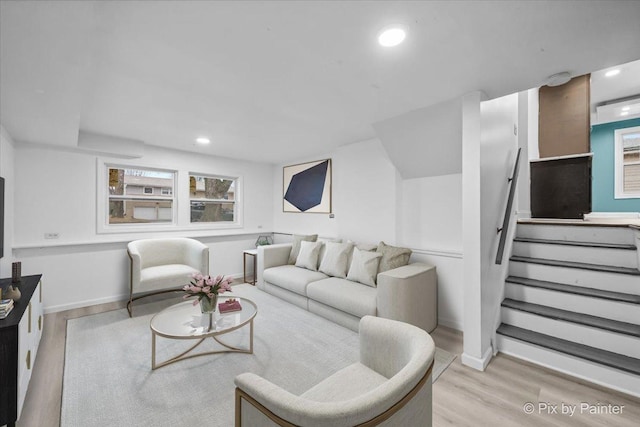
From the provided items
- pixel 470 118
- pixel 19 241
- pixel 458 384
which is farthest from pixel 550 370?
pixel 19 241

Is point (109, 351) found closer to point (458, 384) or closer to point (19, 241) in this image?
point (19, 241)

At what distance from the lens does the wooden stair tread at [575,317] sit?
205cm

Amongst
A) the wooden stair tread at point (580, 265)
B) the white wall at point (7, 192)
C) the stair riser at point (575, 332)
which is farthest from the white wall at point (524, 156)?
the white wall at point (7, 192)

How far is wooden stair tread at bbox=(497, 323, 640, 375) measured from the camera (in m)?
1.92

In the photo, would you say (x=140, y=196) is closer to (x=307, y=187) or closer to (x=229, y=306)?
(x=307, y=187)

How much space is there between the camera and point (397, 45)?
1640mm

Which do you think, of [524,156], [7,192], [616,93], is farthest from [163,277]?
[616,93]

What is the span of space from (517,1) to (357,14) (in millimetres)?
768

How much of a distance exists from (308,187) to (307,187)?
28mm

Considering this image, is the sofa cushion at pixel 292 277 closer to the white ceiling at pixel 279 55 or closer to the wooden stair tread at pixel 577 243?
the white ceiling at pixel 279 55

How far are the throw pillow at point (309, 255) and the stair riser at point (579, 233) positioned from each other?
8.40ft

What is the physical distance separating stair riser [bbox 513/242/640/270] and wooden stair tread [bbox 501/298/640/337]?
1.98 feet

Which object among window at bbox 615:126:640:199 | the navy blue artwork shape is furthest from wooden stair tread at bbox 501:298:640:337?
window at bbox 615:126:640:199

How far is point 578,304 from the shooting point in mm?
2344
